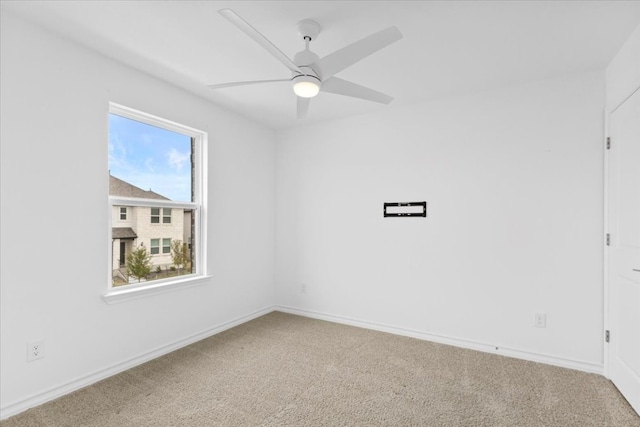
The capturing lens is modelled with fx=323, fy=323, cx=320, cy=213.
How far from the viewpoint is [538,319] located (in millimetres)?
2783

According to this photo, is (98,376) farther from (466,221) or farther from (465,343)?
(466,221)

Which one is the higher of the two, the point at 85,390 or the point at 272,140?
the point at 272,140

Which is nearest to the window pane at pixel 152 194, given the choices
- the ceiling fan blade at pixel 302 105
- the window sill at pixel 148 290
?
the window sill at pixel 148 290

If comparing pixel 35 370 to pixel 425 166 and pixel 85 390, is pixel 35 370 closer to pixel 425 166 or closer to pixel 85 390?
pixel 85 390

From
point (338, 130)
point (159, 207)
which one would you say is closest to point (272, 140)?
point (338, 130)

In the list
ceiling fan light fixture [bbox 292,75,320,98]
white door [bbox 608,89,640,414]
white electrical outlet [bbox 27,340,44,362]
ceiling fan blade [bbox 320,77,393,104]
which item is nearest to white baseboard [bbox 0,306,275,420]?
white electrical outlet [bbox 27,340,44,362]

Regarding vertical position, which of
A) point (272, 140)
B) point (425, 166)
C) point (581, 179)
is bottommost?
point (581, 179)

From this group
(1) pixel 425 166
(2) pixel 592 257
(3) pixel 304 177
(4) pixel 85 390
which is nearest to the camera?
(4) pixel 85 390

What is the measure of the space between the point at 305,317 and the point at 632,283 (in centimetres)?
306

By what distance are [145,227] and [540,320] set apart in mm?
3555

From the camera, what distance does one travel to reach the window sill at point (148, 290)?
2500 millimetres

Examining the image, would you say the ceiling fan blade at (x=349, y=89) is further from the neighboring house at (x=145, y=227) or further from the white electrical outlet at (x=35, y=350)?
the white electrical outlet at (x=35, y=350)

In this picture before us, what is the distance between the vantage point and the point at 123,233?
8.85 feet

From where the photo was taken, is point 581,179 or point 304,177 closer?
point 581,179
